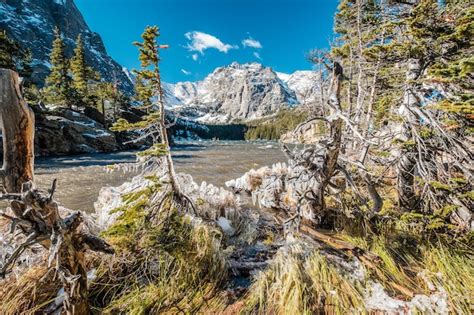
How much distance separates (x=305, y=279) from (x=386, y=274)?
46.5 inches

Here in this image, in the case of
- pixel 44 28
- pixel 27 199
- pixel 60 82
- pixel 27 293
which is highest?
pixel 44 28

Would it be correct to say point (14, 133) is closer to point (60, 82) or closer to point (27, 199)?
point (27, 199)

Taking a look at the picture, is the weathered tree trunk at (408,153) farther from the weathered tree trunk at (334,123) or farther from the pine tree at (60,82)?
the pine tree at (60,82)

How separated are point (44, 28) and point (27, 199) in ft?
546

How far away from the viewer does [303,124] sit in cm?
335

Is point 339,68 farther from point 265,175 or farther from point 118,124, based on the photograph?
point 265,175

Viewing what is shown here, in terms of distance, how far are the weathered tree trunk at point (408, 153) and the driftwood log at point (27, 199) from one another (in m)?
4.96

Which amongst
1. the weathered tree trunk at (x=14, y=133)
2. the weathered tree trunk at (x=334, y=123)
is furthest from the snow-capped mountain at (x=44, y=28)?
the weathered tree trunk at (x=334, y=123)

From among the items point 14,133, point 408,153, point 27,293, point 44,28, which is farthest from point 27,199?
point 44,28

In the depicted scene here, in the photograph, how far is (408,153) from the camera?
4027 millimetres

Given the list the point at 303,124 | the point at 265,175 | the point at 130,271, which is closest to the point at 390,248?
the point at 303,124

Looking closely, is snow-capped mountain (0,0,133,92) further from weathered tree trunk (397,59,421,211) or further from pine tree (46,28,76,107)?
weathered tree trunk (397,59,421,211)

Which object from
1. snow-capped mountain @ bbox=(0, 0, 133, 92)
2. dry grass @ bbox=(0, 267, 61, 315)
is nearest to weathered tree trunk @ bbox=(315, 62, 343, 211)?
dry grass @ bbox=(0, 267, 61, 315)

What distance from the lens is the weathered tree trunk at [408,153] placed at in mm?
3945
